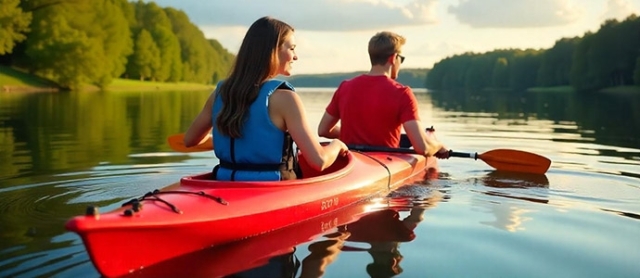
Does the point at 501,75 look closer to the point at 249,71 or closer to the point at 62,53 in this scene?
the point at 62,53

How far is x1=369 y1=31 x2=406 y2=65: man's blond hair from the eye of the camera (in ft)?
23.3

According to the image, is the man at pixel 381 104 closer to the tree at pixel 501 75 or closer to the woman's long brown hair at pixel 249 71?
the woman's long brown hair at pixel 249 71

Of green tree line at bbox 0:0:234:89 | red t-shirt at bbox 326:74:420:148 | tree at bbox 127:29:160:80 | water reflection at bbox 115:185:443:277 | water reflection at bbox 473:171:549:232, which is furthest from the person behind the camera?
tree at bbox 127:29:160:80

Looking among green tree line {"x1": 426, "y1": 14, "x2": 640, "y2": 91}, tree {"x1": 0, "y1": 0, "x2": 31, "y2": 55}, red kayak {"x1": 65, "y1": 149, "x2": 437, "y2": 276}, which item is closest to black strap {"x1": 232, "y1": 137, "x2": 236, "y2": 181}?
red kayak {"x1": 65, "y1": 149, "x2": 437, "y2": 276}

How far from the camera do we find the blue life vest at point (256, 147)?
4770 millimetres

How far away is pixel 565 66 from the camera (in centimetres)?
8838

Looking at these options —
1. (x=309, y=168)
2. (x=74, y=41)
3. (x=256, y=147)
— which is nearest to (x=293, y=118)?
(x=256, y=147)

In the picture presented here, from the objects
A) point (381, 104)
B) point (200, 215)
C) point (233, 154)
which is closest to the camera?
point (200, 215)

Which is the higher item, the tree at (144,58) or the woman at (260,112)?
the tree at (144,58)

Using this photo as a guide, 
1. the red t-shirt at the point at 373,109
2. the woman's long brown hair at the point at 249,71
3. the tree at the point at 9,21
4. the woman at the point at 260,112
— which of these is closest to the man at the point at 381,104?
the red t-shirt at the point at 373,109

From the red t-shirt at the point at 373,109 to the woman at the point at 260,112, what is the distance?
2232 millimetres

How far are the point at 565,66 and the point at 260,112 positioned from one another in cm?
9064

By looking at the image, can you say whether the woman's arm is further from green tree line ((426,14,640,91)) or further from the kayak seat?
green tree line ((426,14,640,91))

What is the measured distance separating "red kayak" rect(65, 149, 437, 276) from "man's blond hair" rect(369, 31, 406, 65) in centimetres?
124
